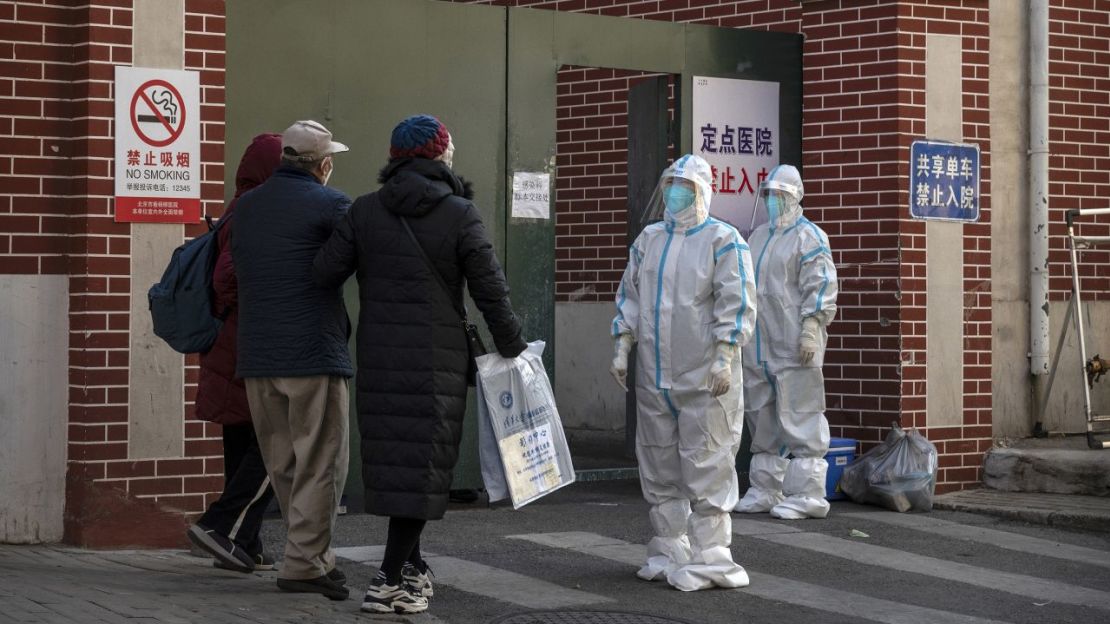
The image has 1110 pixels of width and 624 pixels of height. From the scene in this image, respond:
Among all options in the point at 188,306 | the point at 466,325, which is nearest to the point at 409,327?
the point at 466,325

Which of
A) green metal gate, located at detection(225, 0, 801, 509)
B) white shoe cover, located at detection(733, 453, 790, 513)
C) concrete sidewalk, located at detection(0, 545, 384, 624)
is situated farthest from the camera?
white shoe cover, located at detection(733, 453, 790, 513)

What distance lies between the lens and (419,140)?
20.6ft

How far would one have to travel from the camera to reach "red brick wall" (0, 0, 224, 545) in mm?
7777

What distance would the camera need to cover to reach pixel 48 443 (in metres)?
7.84

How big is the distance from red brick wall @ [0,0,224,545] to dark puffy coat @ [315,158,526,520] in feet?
6.63

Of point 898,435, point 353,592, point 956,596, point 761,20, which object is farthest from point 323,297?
point 761,20

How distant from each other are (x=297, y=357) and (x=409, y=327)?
0.52m

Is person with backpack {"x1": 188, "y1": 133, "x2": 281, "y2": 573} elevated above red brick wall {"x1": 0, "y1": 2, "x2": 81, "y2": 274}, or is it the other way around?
red brick wall {"x1": 0, "y1": 2, "x2": 81, "y2": 274}

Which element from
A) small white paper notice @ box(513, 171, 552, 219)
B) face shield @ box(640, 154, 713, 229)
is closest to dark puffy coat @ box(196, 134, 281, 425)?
face shield @ box(640, 154, 713, 229)

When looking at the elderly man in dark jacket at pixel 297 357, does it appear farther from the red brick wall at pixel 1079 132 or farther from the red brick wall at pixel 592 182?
the red brick wall at pixel 592 182

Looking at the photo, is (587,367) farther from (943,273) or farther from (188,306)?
(188,306)

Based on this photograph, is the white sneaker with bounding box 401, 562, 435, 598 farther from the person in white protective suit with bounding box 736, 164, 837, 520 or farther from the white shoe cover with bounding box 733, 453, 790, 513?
the white shoe cover with bounding box 733, 453, 790, 513

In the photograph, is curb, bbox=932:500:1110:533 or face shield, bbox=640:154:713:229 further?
curb, bbox=932:500:1110:533

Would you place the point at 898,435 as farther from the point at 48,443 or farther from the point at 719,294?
the point at 48,443
